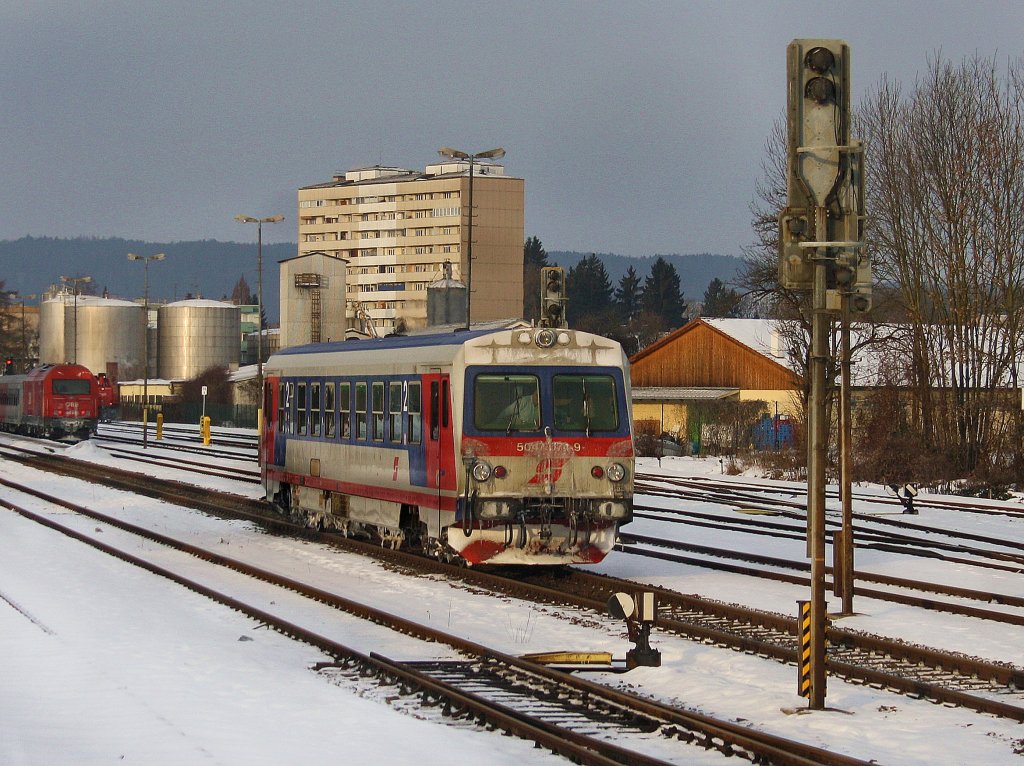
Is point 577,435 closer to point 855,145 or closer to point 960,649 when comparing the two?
point 960,649

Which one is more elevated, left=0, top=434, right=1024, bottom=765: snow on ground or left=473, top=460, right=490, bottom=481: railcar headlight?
left=473, top=460, right=490, bottom=481: railcar headlight

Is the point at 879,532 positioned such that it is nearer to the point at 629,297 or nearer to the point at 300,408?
the point at 300,408

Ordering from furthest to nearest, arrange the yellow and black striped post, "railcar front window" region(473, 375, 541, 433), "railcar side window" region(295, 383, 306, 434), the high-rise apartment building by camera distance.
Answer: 1. the high-rise apartment building
2. "railcar side window" region(295, 383, 306, 434)
3. "railcar front window" region(473, 375, 541, 433)
4. the yellow and black striped post

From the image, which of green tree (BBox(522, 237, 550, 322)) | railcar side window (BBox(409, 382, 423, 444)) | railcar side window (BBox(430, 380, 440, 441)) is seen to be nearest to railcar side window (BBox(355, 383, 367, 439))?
railcar side window (BBox(409, 382, 423, 444))

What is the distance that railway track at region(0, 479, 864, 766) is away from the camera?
378 inches

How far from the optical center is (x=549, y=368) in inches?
714

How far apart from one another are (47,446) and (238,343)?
96.6 m

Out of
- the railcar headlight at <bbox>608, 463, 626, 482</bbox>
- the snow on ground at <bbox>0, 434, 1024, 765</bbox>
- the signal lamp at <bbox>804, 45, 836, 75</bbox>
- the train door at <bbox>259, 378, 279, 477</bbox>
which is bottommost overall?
the snow on ground at <bbox>0, 434, 1024, 765</bbox>

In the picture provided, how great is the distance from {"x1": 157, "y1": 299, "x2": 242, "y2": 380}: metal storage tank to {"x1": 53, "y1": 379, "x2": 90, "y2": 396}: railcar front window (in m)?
88.4

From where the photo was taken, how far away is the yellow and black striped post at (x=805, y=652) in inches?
448

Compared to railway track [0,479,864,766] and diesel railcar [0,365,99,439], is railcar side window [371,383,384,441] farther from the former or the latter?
diesel railcar [0,365,99,439]

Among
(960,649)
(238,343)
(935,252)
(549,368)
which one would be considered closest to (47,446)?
(935,252)

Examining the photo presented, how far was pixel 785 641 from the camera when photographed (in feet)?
45.9

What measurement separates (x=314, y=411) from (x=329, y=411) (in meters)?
0.79
